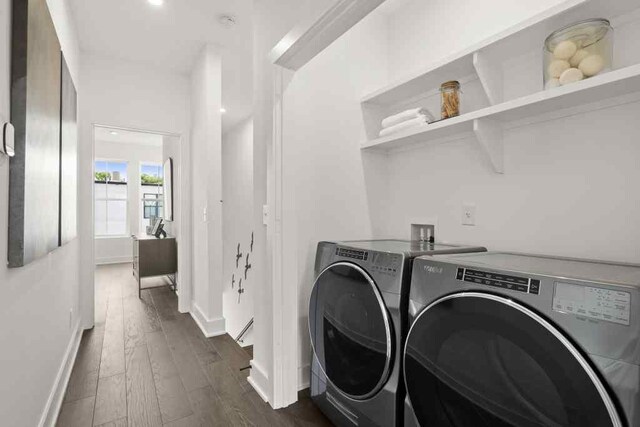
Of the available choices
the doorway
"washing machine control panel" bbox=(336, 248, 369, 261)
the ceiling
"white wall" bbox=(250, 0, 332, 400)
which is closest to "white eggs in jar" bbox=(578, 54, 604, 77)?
"washing machine control panel" bbox=(336, 248, 369, 261)

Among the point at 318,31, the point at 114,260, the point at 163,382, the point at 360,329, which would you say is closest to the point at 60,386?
the point at 163,382

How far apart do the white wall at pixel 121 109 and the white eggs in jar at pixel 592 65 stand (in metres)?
3.37

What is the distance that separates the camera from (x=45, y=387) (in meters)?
1.54

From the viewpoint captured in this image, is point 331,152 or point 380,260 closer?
point 380,260

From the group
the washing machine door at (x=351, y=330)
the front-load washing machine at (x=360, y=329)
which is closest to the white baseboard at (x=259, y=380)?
the front-load washing machine at (x=360, y=329)

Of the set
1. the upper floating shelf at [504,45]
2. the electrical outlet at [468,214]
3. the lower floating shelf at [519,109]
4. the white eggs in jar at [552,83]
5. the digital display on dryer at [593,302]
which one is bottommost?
the digital display on dryer at [593,302]

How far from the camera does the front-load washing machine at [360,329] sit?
1259 millimetres

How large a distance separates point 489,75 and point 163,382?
260cm

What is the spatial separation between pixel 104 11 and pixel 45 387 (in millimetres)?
2764

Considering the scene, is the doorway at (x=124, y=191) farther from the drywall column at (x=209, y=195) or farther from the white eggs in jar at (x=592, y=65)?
the white eggs in jar at (x=592, y=65)

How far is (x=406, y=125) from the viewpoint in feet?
5.84

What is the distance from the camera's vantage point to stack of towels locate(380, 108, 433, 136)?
173cm

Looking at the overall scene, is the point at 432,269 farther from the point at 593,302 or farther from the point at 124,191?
the point at 124,191

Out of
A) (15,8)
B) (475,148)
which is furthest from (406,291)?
(15,8)
